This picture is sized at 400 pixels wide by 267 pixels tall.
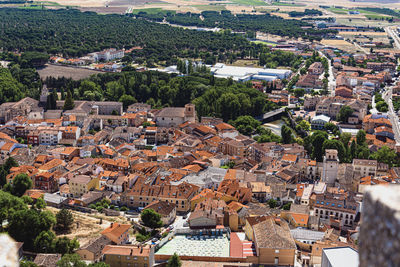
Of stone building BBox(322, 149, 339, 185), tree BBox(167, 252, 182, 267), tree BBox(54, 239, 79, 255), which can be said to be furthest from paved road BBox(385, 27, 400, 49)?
tree BBox(54, 239, 79, 255)

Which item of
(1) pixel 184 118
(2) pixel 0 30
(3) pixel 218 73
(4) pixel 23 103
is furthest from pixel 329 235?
(2) pixel 0 30

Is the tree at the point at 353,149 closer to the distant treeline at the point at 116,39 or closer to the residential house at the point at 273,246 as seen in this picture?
the residential house at the point at 273,246

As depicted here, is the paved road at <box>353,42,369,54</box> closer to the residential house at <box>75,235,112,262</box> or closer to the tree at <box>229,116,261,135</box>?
the tree at <box>229,116,261,135</box>

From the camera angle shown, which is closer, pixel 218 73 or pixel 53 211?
pixel 53 211

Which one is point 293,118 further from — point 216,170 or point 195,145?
point 216,170

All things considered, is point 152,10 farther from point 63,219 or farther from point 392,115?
point 63,219

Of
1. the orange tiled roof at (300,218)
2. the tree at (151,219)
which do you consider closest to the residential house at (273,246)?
the orange tiled roof at (300,218)

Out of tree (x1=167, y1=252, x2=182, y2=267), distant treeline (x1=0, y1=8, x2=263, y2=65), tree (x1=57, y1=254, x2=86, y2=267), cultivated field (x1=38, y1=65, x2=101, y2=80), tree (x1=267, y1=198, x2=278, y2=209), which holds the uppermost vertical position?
distant treeline (x1=0, y1=8, x2=263, y2=65)
